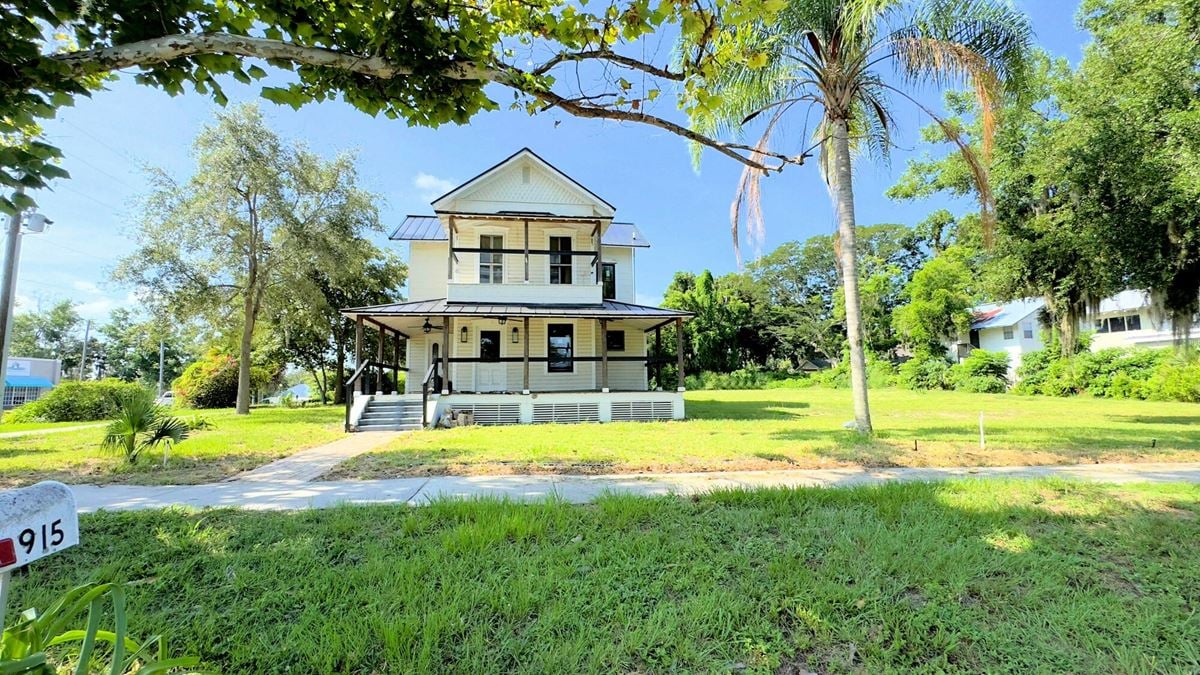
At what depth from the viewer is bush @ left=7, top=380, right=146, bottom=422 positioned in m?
17.9

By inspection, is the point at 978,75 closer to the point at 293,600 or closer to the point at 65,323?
the point at 293,600

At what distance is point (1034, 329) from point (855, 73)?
3643 cm

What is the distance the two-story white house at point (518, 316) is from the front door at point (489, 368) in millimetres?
33

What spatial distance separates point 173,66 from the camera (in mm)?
3311

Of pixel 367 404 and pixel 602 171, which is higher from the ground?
pixel 602 171

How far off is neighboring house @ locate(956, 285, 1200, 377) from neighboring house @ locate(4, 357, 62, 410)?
224 ft

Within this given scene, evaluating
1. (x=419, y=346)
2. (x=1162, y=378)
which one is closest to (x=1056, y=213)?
(x=1162, y=378)

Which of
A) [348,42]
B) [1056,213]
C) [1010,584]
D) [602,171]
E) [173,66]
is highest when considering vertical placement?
[602,171]

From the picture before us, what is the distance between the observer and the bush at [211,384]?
25312 mm

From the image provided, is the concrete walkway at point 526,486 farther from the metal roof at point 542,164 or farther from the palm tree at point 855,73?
the metal roof at point 542,164

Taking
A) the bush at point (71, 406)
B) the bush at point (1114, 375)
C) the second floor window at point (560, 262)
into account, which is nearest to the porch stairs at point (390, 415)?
the second floor window at point (560, 262)

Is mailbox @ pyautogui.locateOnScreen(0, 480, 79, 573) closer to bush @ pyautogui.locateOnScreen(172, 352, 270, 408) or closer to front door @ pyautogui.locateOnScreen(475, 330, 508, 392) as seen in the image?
front door @ pyautogui.locateOnScreen(475, 330, 508, 392)

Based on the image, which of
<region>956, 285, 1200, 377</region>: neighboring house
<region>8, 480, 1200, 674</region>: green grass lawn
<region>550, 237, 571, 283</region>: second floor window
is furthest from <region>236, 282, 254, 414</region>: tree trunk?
<region>956, 285, 1200, 377</region>: neighboring house

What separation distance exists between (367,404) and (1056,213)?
63.2ft
